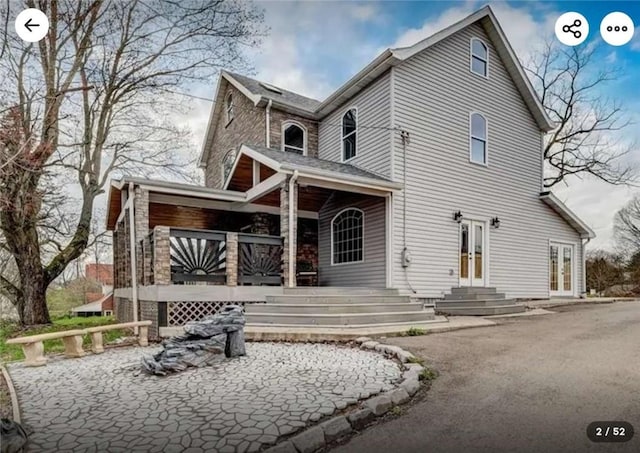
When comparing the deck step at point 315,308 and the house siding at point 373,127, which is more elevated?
the house siding at point 373,127

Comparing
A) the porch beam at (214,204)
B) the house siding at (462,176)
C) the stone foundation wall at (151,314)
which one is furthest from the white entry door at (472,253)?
the stone foundation wall at (151,314)

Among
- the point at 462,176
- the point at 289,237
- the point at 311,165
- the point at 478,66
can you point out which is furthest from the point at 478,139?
the point at 289,237

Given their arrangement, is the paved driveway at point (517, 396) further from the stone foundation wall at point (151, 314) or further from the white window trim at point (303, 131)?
the white window trim at point (303, 131)

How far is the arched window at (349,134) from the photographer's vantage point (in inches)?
419

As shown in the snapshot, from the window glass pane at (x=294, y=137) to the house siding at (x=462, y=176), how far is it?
368 centimetres

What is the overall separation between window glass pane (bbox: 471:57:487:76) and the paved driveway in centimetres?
771

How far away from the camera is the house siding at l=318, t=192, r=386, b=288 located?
9.34 m

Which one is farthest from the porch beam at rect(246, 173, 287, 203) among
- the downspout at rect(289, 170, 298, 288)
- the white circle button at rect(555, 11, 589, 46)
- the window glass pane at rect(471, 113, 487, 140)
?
the white circle button at rect(555, 11, 589, 46)

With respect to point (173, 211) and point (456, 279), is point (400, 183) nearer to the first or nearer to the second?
point (456, 279)

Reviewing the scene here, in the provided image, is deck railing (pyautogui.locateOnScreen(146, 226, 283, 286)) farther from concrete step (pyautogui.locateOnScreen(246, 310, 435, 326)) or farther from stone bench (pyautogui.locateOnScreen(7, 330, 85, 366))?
stone bench (pyautogui.locateOnScreen(7, 330, 85, 366))

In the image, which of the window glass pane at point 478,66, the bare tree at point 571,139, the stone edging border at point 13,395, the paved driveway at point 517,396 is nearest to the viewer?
the paved driveway at point 517,396

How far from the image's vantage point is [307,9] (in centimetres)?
233

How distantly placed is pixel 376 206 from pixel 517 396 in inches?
257

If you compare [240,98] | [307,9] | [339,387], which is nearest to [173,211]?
[240,98]
